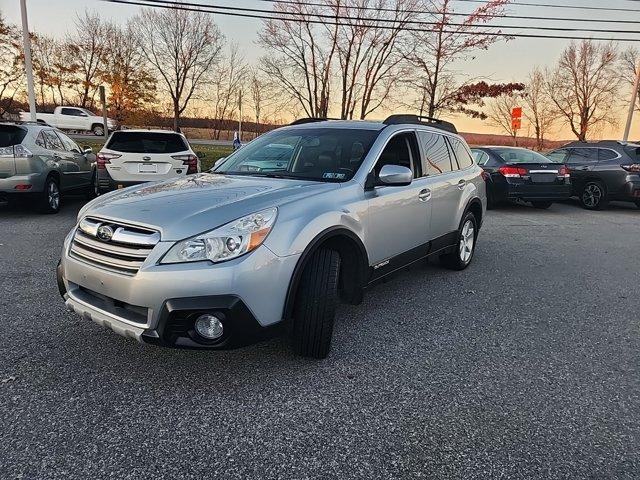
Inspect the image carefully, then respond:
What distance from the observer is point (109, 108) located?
30500mm

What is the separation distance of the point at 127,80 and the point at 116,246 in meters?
31.5

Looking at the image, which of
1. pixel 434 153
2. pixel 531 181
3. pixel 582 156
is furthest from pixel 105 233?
pixel 582 156

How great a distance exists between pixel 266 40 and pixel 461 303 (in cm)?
2563

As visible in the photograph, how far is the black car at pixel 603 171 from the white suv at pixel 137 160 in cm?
967

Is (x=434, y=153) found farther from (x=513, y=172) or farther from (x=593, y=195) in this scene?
(x=593, y=195)

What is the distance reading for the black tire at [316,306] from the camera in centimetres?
283

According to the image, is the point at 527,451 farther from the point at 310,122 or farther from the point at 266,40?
the point at 266,40

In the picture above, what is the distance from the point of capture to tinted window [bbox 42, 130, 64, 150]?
8.13m

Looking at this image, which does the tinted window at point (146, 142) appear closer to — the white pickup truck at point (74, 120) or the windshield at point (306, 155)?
the windshield at point (306, 155)

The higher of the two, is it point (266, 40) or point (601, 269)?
point (266, 40)

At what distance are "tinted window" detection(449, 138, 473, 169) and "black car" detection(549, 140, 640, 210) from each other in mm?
7490

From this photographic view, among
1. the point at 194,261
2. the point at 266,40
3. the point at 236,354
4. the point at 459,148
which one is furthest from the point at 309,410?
the point at 266,40

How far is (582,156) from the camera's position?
465 inches

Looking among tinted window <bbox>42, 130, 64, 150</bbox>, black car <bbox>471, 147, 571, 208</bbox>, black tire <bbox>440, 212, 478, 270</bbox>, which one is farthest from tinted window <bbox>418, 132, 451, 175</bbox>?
tinted window <bbox>42, 130, 64, 150</bbox>
